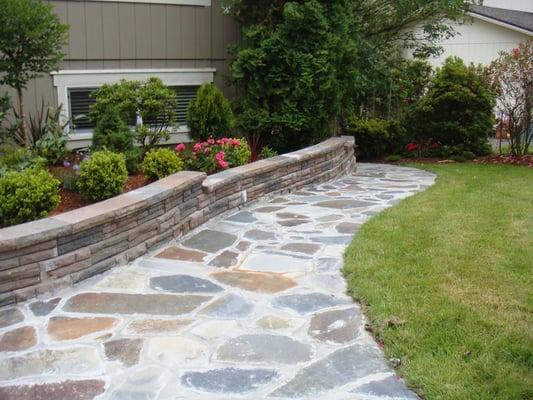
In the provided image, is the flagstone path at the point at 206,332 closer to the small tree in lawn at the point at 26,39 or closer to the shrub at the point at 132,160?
the shrub at the point at 132,160

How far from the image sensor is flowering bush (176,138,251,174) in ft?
22.6

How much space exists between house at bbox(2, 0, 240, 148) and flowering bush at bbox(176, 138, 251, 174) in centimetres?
47

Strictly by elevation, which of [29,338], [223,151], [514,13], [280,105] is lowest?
[29,338]

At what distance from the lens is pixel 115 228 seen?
4637 mm

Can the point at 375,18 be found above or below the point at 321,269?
above

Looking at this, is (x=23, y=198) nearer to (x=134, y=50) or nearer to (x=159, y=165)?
(x=159, y=165)

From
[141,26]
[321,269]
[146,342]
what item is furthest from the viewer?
[141,26]

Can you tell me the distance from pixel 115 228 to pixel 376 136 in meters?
7.35

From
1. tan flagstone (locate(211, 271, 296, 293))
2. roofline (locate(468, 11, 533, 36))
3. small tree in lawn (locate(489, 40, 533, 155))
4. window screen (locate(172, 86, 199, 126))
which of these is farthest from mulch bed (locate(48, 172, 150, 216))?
roofline (locate(468, 11, 533, 36))

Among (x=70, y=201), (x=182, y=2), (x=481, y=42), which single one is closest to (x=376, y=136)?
(x=182, y=2)

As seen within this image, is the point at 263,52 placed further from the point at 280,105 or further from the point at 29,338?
the point at 29,338

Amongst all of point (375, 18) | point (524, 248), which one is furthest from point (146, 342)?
point (375, 18)

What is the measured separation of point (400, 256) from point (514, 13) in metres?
17.3

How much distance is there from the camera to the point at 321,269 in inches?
187
